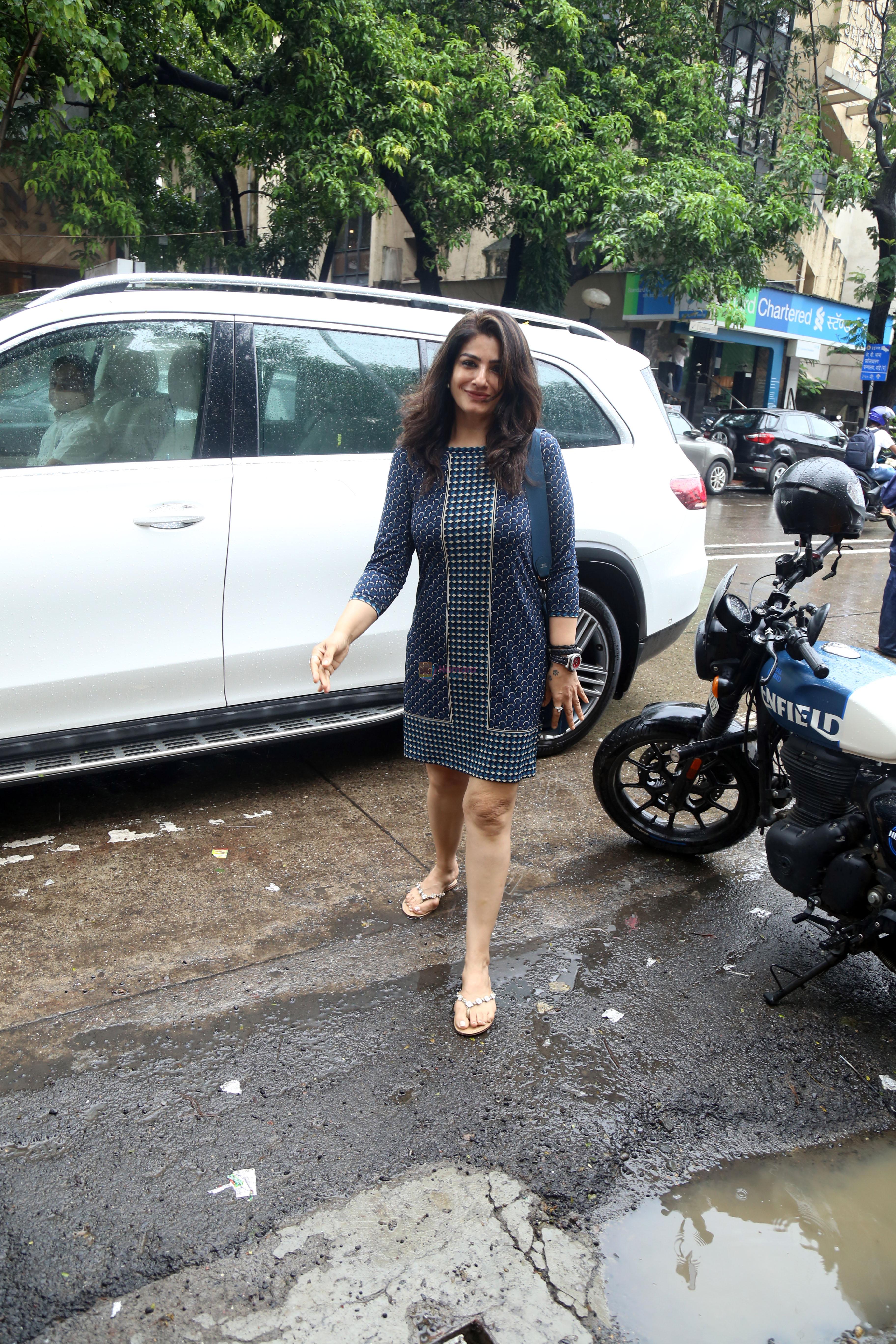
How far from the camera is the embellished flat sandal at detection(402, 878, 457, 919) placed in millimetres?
3471

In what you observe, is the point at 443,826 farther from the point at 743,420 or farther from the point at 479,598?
the point at 743,420

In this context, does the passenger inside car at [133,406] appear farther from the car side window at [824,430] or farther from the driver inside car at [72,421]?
the car side window at [824,430]

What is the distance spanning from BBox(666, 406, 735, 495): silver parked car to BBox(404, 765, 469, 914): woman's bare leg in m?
15.5

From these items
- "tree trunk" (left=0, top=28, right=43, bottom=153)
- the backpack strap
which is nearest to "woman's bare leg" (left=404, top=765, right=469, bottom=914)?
the backpack strap

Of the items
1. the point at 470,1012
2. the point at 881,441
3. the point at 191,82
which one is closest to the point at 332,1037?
the point at 470,1012

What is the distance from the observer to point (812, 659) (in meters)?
3.12

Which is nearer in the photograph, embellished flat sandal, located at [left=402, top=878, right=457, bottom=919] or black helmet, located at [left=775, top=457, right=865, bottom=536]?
black helmet, located at [left=775, top=457, right=865, bottom=536]

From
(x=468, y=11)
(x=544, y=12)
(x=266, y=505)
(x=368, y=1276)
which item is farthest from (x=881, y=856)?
(x=468, y=11)

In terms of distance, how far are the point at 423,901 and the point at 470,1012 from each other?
2.12 feet

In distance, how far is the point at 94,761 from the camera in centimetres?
368

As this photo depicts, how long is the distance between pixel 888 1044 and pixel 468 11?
16499 mm

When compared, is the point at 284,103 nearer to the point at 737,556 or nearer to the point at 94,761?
the point at 737,556

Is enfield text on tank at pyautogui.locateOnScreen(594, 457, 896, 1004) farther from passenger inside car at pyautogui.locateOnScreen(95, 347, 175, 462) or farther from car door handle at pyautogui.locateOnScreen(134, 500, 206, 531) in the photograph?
passenger inside car at pyautogui.locateOnScreen(95, 347, 175, 462)

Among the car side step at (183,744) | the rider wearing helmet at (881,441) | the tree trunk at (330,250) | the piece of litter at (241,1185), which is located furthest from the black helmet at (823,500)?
the tree trunk at (330,250)
